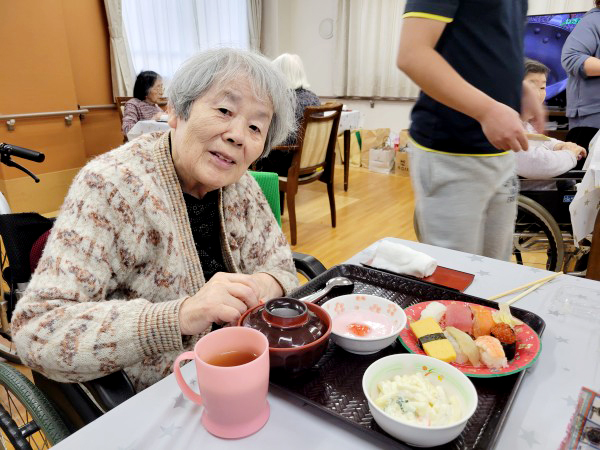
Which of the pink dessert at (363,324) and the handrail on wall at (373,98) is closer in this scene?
the pink dessert at (363,324)

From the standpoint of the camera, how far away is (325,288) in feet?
2.91

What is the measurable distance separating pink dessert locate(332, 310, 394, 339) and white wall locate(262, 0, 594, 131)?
220 inches

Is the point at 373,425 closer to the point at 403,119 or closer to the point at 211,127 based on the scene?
A: the point at 211,127

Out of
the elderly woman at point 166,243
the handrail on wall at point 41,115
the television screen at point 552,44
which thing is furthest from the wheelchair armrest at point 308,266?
the television screen at point 552,44

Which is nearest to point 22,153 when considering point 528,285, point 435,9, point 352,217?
point 435,9

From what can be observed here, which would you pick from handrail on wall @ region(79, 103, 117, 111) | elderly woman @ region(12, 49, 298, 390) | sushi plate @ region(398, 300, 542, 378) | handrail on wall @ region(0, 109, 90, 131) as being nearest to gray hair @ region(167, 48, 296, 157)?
elderly woman @ region(12, 49, 298, 390)

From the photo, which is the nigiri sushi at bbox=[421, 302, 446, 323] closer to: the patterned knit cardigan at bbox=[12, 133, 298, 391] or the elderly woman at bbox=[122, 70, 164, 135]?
the patterned knit cardigan at bbox=[12, 133, 298, 391]

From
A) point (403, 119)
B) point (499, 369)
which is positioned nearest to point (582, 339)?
point (499, 369)

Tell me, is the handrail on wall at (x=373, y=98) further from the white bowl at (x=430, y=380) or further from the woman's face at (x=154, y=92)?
the white bowl at (x=430, y=380)

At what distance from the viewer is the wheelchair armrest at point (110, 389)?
679 millimetres

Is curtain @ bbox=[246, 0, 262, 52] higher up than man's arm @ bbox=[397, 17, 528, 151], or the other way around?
curtain @ bbox=[246, 0, 262, 52]

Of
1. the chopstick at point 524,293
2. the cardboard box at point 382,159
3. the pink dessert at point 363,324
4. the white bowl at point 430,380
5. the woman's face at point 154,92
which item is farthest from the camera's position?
the cardboard box at point 382,159

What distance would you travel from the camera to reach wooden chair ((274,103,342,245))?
310 centimetres

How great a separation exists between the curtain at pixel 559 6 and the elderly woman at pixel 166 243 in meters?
4.68
